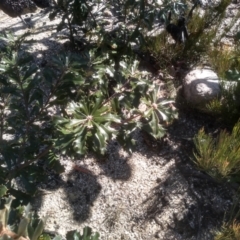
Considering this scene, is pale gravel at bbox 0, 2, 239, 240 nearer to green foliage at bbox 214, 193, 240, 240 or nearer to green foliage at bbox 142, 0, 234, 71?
green foliage at bbox 214, 193, 240, 240

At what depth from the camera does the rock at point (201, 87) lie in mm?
3039

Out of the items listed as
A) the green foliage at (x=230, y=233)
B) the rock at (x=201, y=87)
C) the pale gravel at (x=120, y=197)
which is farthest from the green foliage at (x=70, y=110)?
the rock at (x=201, y=87)

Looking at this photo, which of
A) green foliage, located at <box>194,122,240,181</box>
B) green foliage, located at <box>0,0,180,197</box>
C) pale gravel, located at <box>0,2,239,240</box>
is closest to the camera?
green foliage, located at <box>0,0,180,197</box>

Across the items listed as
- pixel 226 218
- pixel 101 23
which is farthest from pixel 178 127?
pixel 101 23

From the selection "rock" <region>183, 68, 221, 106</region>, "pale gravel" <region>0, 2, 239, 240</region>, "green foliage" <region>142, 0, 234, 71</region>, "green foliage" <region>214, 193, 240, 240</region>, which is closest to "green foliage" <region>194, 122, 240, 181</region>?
"green foliage" <region>214, 193, 240, 240</region>

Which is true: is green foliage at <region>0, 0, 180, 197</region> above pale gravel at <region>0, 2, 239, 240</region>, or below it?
above

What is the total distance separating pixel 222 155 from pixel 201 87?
76cm

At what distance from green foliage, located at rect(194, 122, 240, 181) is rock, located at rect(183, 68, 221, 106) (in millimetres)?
505

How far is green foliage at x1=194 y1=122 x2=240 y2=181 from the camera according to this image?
2.42 metres

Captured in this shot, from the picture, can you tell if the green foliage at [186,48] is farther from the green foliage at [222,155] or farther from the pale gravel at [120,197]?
the green foliage at [222,155]

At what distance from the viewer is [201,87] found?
3.06 metres

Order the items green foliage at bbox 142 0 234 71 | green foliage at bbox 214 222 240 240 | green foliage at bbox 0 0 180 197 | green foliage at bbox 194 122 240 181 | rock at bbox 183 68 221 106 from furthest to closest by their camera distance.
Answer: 1. green foliage at bbox 142 0 234 71
2. rock at bbox 183 68 221 106
3. green foliage at bbox 194 122 240 181
4. green foliage at bbox 214 222 240 240
5. green foliage at bbox 0 0 180 197

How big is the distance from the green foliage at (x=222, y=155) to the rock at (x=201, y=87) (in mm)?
505

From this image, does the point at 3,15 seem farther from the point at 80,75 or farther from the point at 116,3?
the point at 80,75
